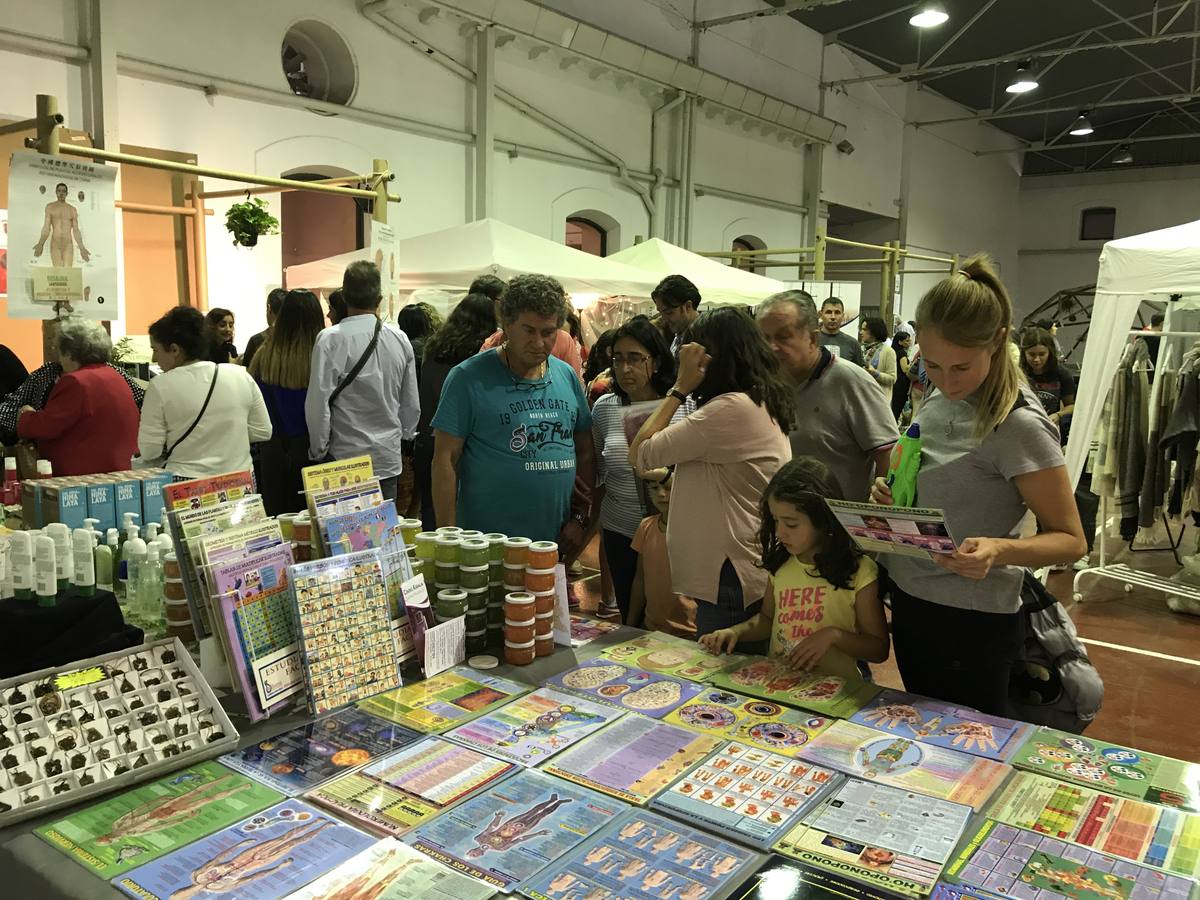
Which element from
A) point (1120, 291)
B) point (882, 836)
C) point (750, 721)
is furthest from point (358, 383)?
point (1120, 291)

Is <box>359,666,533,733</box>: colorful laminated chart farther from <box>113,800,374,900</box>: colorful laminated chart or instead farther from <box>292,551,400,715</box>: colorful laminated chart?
<box>113,800,374,900</box>: colorful laminated chart

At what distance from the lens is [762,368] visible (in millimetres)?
2332

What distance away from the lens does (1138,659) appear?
441 cm

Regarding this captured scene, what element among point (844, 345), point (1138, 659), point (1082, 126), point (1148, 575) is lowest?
point (1138, 659)

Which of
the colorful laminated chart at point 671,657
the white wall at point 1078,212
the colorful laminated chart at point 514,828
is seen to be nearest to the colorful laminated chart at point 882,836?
the colorful laminated chart at point 514,828

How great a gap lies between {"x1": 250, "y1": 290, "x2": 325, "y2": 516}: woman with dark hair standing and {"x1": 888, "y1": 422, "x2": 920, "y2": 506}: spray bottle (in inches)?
117

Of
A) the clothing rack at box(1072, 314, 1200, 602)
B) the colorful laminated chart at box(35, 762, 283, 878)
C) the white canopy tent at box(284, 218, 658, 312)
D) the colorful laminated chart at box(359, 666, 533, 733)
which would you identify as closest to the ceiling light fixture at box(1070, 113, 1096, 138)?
the clothing rack at box(1072, 314, 1200, 602)

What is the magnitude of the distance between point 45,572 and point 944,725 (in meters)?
1.73

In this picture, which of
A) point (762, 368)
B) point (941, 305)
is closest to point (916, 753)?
point (941, 305)

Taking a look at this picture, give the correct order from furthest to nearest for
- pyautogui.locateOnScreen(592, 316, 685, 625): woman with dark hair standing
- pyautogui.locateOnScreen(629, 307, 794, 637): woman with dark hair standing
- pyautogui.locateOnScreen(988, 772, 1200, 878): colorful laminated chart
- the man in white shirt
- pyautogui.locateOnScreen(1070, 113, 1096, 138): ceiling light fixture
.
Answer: pyautogui.locateOnScreen(1070, 113, 1096, 138): ceiling light fixture, the man in white shirt, pyautogui.locateOnScreen(592, 316, 685, 625): woman with dark hair standing, pyautogui.locateOnScreen(629, 307, 794, 637): woman with dark hair standing, pyautogui.locateOnScreen(988, 772, 1200, 878): colorful laminated chart

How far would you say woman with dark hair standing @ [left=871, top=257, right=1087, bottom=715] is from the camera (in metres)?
1.75

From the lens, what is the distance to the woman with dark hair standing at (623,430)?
3254mm

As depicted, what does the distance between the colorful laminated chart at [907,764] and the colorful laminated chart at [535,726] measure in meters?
0.40

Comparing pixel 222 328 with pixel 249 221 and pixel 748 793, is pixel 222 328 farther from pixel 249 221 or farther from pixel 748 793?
pixel 748 793
